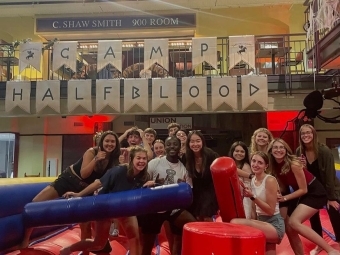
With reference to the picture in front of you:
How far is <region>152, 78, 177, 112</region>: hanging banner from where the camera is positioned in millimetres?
6492

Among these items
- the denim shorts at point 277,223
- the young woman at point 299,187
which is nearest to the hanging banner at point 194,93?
the young woman at point 299,187

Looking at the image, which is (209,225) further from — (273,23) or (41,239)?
(273,23)

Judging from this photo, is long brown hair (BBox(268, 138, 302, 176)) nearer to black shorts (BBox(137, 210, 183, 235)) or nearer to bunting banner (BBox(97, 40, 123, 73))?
black shorts (BBox(137, 210, 183, 235))

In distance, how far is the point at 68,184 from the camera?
3.09 metres

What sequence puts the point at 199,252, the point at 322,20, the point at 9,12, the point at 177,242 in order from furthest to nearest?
1. the point at 9,12
2. the point at 322,20
3. the point at 177,242
4. the point at 199,252

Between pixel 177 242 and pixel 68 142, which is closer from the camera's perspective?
pixel 177 242

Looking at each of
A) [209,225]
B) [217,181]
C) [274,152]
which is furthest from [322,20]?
[209,225]

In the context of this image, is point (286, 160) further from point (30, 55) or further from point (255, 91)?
point (30, 55)

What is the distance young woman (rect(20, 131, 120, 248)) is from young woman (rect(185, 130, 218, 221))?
0.64 metres

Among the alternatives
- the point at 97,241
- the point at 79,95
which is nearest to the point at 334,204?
the point at 97,241

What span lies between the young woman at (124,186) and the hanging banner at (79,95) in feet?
12.7

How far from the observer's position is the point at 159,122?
8828mm

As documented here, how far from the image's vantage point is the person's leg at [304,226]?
272 cm

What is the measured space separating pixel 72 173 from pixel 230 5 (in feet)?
26.8
